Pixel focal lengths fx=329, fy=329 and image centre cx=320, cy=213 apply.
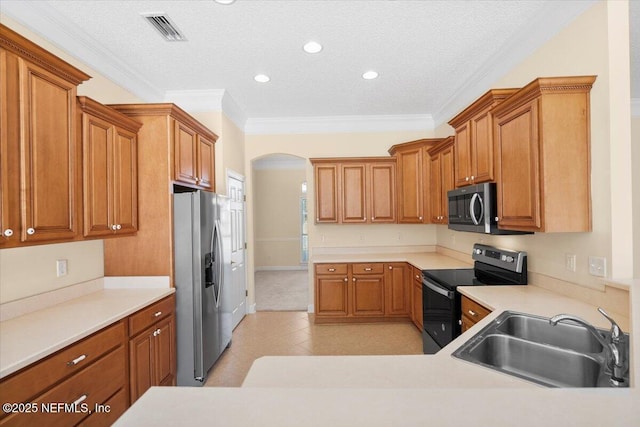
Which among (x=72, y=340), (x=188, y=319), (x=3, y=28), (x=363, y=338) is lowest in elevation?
(x=363, y=338)

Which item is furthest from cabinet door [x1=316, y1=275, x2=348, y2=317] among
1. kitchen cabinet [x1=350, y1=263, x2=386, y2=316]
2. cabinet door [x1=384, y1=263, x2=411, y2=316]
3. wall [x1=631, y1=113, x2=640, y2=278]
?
wall [x1=631, y1=113, x2=640, y2=278]

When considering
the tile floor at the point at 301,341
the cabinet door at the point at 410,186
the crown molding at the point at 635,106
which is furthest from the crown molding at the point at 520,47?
the tile floor at the point at 301,341

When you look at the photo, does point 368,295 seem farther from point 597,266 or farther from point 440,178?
point 597,266

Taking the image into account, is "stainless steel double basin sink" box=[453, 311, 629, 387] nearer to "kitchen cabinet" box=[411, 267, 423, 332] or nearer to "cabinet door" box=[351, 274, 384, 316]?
"kitchen cabinet" box=[411, 267, 423, 332]

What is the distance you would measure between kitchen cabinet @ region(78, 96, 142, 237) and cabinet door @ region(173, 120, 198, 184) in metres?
0.32

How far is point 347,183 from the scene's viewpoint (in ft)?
15.8

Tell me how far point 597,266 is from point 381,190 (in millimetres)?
2945

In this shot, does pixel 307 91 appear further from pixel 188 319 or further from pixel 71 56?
pixel 188 319

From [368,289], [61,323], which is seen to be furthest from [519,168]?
[61,323]

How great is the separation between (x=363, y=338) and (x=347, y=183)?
2.12 meters

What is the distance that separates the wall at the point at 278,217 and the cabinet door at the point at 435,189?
5.13m

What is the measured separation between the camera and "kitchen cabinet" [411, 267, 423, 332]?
3893 mm

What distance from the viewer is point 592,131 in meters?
2.07

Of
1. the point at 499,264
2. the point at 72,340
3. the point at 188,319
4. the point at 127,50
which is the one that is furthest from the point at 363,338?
the point at 127,50
